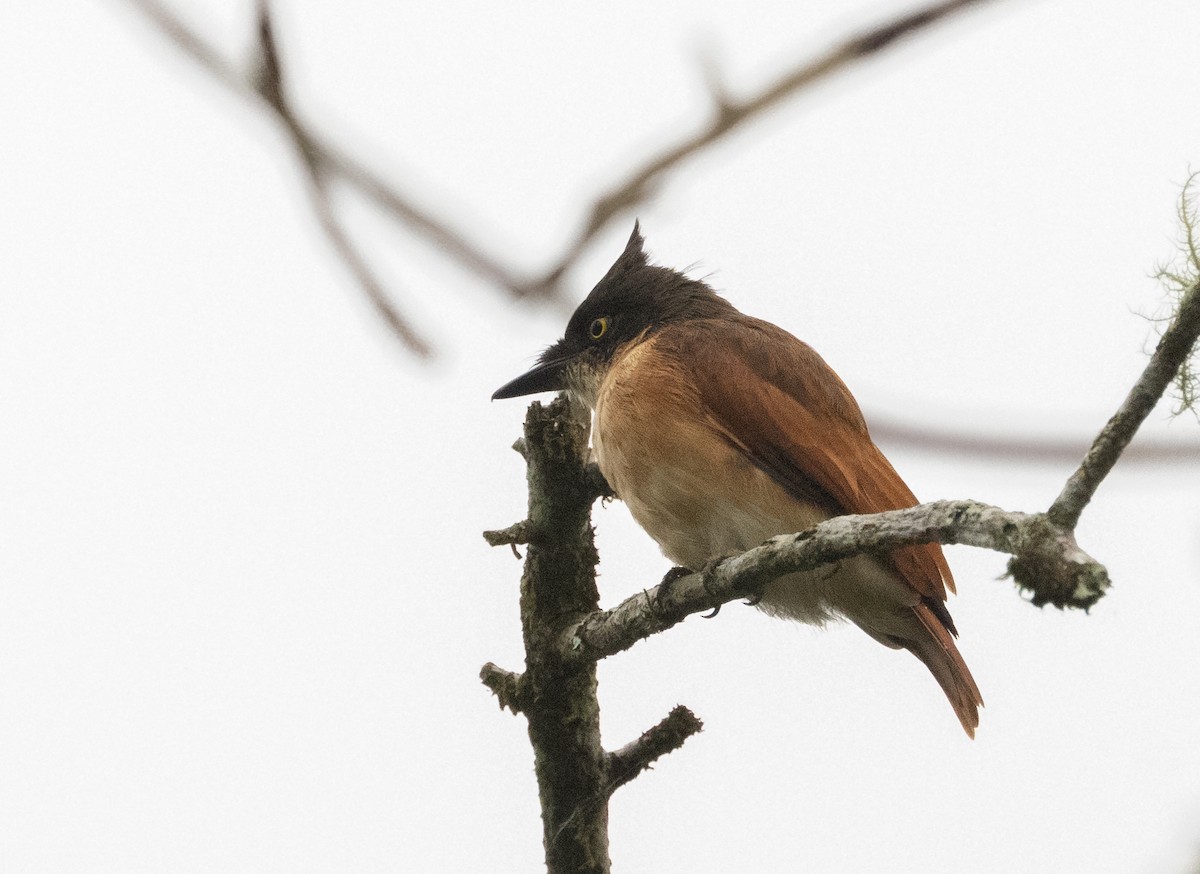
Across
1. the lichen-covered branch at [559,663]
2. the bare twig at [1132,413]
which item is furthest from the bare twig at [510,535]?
the bare twig at [1132,413]

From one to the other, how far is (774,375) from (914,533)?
2.70m

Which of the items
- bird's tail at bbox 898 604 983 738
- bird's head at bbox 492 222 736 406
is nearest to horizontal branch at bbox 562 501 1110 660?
bird's tail at bbox 898 604 983 738

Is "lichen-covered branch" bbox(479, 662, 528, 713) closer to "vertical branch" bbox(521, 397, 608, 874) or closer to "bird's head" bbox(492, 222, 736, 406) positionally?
"vertical branch" bbox(521, 397, 608, 874)

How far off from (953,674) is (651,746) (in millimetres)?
1353

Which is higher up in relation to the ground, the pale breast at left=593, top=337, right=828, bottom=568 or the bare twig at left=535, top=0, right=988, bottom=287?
the pale breast at left=593, top=337, right=828, bottom=568

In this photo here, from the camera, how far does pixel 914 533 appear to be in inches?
115

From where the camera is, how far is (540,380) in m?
6.47

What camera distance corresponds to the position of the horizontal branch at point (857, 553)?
2.36 meters

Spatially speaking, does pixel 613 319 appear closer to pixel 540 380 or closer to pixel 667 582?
pixel 540 380

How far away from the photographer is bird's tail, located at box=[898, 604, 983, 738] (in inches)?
201

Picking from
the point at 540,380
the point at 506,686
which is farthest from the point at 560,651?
the point at 540,380

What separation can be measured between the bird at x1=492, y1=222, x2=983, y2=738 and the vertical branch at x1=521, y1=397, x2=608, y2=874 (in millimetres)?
505

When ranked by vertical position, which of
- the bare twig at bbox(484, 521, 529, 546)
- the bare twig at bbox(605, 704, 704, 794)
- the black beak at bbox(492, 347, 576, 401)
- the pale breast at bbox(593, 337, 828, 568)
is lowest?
the bare twig at bbox(605, 704, 704, 794)

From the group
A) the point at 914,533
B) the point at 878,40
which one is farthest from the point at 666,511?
the point at 878,40
